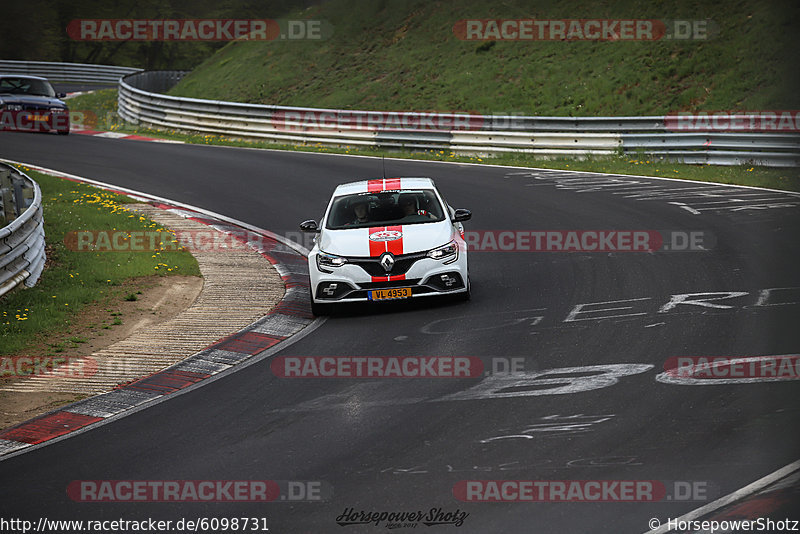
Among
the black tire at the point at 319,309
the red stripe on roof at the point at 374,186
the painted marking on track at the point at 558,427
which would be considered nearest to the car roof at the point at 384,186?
the red stripe on roof at the point at 374,186

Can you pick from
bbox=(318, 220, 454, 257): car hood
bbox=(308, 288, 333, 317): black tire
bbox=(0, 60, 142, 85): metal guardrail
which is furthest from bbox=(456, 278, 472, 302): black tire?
bbox=(0, 60, 142, 85): metal guardrail

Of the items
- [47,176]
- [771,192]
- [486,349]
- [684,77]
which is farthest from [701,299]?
[684,77]

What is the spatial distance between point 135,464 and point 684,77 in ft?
77.4

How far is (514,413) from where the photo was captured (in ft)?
25.9

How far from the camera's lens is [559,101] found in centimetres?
2867

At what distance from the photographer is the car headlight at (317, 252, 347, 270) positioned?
38.6ft

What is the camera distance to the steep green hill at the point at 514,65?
2692 centimetres

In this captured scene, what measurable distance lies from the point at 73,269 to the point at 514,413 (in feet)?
27.3

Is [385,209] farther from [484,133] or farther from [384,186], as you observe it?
[484,133]

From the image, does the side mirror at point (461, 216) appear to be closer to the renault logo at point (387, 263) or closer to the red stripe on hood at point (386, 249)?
the red stripe on hood at point (386, 249)

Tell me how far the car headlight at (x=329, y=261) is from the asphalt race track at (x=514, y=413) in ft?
2.19

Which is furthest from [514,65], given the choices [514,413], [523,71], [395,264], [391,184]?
[514,413]

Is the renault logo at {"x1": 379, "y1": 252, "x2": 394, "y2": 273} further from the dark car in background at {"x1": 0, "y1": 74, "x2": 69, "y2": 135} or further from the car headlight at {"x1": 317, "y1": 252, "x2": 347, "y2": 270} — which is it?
the dark car in background at {"x1": 0, "y1": 74, "x2": 69, "y2": 135}

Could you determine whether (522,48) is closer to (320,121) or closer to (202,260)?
(320,121)
